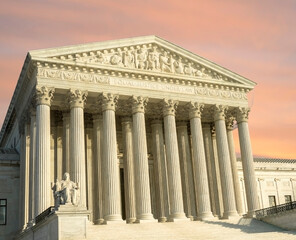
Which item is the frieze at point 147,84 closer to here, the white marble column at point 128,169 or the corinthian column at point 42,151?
the corinthian column at point 42,151

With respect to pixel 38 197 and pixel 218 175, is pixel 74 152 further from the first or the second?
pixel 218 175

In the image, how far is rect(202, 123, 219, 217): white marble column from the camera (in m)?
47.5

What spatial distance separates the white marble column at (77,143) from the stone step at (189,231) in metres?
4.77

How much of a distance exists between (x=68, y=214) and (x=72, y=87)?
15.1 m

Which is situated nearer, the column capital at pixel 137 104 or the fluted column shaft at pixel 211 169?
the column capital at pixel 137 104

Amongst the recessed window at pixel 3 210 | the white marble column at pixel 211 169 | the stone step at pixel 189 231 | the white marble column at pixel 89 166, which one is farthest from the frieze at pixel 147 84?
the recessed window at pixel 3 210

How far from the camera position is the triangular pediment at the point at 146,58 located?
39.5 m

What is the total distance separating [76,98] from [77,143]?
4225 mm

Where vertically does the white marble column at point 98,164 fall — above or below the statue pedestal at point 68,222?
above

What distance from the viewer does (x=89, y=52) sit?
40.5 meters

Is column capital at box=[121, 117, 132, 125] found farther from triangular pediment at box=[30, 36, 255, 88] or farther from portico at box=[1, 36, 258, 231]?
triangular pediment at box=[30, 36, 255, 88]

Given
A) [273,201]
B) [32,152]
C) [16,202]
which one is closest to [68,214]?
[32,152]

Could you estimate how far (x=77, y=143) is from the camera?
37.7m

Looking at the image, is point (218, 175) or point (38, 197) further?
point (218, 175)
